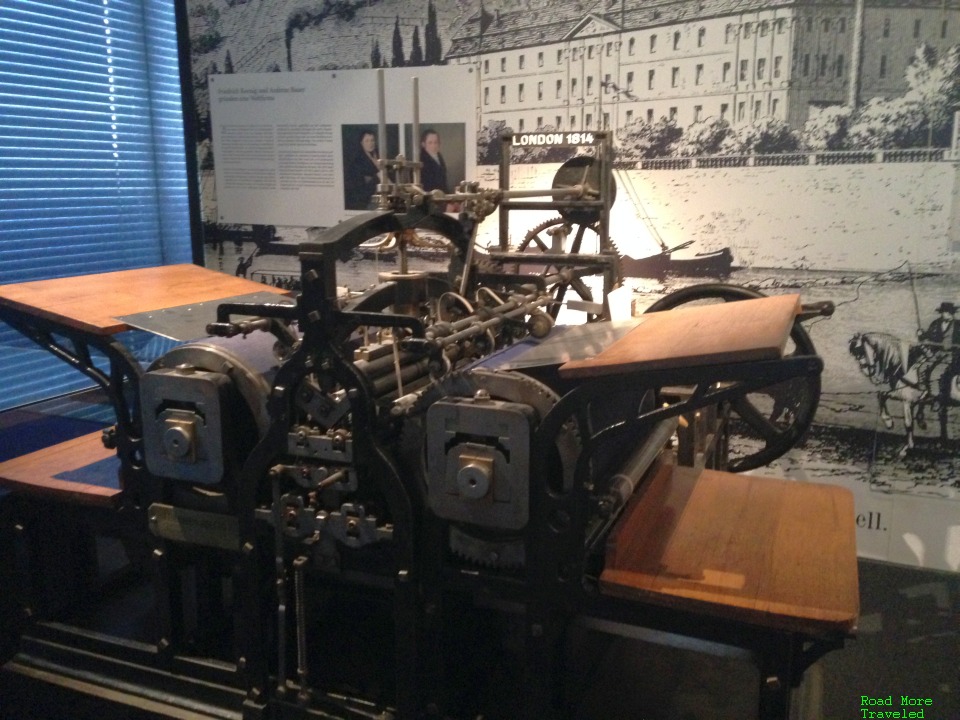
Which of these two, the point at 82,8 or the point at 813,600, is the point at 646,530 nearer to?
the point at 813,600

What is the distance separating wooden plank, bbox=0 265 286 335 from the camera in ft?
7.04

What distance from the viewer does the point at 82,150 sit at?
357cm

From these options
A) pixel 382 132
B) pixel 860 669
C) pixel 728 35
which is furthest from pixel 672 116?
pixel 860 669

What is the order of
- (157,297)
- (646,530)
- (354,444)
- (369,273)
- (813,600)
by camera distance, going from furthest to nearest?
(369,273)
(157,297)
(646,530)
(354,444)
(813,600)

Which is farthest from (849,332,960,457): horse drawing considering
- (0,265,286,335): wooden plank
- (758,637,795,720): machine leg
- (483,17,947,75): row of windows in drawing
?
(0,265,286,335): wooden plank

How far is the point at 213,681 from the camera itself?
2127 mm

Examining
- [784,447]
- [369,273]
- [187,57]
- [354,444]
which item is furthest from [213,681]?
[187,57]

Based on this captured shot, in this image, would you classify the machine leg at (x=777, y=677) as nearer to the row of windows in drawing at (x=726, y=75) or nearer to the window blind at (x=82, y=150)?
the row of windows in drawing at (x=726, y=75)

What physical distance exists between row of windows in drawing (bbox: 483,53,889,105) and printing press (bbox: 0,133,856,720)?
3.83ft

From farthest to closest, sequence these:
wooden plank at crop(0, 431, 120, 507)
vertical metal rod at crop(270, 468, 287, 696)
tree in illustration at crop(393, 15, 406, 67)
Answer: tree in illustration at crop(393, 15, 406, 67)
wooden plank at crop(0, 431, 120, 507)
vertical metal rod at crop(270, 468, 287, 696)

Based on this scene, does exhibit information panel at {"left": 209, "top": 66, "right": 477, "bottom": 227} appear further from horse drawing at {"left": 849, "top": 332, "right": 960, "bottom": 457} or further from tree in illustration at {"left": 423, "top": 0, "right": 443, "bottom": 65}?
horse drawing at {"left": 849, "top": 332, "right": 960, "bottom": 457}

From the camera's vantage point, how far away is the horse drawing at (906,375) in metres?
3.15

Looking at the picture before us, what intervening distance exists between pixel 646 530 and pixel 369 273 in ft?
7.82

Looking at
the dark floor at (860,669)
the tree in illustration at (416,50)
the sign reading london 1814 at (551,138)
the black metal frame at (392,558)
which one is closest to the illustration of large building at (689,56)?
the tree in illustration at (416,50)
